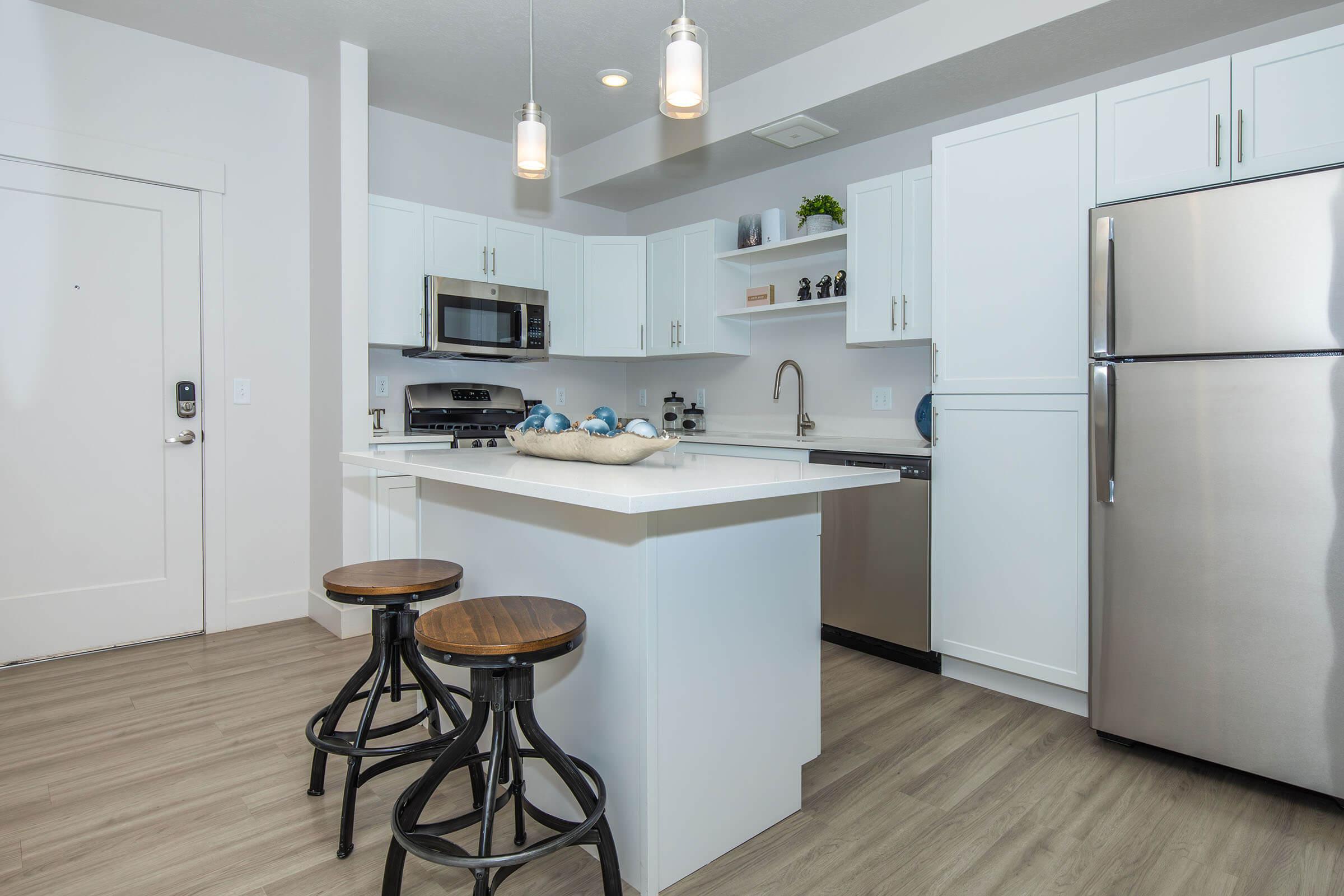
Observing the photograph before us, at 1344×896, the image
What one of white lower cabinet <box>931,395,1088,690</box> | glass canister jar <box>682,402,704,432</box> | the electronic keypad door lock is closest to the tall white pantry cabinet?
white lower cabinet <box>931,395,1088,690</box>

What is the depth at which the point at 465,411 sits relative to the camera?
4191 mm

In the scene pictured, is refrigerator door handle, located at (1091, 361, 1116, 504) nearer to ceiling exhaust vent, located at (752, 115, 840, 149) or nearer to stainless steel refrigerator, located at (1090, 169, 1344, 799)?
stainless steel refrigerator, located at (1090, 169, 1344, 799)

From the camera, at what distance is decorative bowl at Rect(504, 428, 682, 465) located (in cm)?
180

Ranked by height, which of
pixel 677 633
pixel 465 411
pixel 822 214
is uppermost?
pixel 822 214

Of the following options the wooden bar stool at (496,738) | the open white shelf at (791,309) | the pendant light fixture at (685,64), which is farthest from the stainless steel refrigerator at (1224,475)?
the wooden bar stool at (496,738)

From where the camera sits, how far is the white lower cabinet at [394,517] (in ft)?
11.1

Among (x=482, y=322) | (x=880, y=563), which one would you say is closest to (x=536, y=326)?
(x=482, y=322)

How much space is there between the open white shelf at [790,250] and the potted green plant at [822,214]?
0.06m

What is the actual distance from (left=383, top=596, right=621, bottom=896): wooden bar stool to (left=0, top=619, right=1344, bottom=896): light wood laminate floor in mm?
199

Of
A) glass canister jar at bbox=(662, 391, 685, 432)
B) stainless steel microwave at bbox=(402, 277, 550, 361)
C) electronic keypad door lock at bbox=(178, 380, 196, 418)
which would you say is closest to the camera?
electronic keypad door lock at bbox=(178, 380, 196, 418)

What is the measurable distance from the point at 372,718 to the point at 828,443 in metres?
2.17

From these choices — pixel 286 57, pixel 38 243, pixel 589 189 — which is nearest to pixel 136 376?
pixel 38 243

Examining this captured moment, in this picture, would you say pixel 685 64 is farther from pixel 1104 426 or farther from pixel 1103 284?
pixel 1104 426

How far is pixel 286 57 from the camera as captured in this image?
11.2ft
